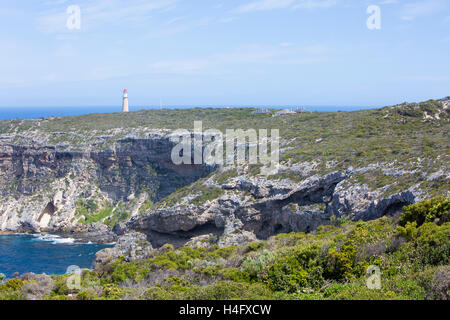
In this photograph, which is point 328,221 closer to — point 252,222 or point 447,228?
point 252,222

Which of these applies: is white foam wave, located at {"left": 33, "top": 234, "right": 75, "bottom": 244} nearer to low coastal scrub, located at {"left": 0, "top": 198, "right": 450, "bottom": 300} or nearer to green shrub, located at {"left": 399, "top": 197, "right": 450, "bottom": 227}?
low coastal scrub, located at {"left": 0, "top": 198, "right": 450, "bottom": 300}

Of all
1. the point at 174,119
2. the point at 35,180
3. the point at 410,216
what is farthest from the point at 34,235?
the point at 410,216

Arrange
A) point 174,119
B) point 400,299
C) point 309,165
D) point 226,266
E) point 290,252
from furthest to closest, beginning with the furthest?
point 174,119 → point 309,165 → point 226,266 → point 290,252 → point 400,299

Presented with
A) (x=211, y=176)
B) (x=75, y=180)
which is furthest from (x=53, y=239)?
(x=211, y=176)

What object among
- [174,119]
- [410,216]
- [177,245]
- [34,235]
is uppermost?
[174,119]

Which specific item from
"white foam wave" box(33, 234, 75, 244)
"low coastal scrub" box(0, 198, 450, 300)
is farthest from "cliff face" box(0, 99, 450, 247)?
"low coastal scrub" box(0, 198, 450, 300)

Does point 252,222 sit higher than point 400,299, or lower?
lower
